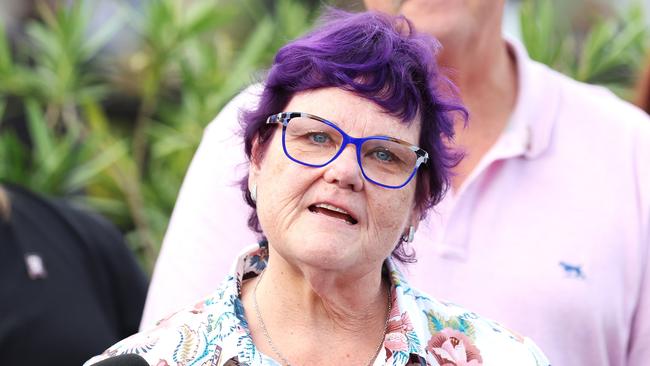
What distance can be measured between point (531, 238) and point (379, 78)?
34.9 inches

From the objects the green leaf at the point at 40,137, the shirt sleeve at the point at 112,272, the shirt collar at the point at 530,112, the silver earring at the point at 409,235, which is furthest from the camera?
the green leaf at the point at 40,137

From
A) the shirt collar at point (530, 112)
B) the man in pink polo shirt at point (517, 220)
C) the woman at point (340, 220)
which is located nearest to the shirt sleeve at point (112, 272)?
the man in pink polo shirt at point (517, 220)

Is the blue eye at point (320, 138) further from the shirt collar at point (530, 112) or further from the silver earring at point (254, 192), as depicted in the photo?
the shirt collar at point (530, 112)

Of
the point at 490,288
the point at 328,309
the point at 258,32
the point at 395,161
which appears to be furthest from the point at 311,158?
the point at 258,32

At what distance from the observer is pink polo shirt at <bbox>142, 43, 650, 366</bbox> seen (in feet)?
9.62

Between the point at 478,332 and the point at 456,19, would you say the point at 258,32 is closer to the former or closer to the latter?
the point at 456,19

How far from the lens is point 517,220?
3.03 m

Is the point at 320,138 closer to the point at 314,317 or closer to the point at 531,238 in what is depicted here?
the point at 314,317

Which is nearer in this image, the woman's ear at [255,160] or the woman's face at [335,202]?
the woman's face at [335,202]

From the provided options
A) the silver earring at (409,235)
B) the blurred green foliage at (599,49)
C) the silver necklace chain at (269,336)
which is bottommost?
the blurred green foliage at (599,49)

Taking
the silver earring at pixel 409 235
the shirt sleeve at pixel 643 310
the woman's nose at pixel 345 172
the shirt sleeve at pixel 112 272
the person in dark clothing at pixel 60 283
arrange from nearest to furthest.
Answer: the woman's nose at pixel 345 172
the silver earring at pixel 409 235
the shirt sleeve at pixel 643 310
the person in dark clothing at pixel 60 283
the shirt sleeve at pixel 112 272

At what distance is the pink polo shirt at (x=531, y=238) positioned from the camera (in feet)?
9.62

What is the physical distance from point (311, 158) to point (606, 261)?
107cm

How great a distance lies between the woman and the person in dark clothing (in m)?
1.41
